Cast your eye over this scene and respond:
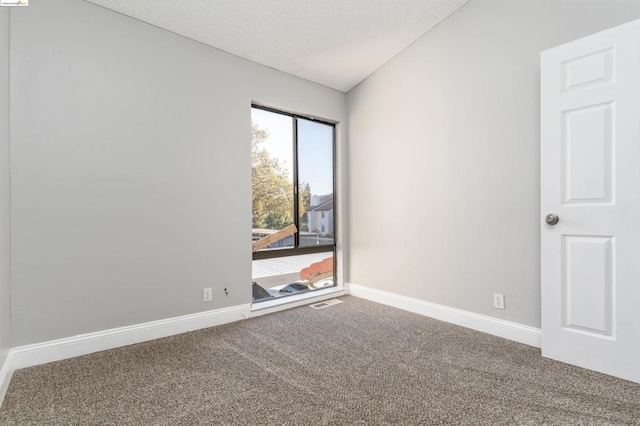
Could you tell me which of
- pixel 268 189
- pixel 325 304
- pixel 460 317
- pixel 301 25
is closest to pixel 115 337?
pixel 268 189

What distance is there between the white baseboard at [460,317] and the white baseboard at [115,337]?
4.92 ft

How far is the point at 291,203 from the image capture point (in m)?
3.51

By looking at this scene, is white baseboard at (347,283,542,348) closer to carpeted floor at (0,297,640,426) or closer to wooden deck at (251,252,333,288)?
carpeted floor at (0,297,640,426)

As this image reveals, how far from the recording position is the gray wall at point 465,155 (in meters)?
2.33

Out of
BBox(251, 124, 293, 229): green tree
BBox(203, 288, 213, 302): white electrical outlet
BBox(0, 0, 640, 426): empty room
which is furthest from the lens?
BBox(251, 124, 293, 229): green tree

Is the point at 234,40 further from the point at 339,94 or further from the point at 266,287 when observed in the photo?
the point at 266,287

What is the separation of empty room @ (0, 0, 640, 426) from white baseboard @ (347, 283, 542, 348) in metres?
0.02

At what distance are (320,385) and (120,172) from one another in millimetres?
2081

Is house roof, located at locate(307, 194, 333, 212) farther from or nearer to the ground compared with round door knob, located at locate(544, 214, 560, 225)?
farther from the ground

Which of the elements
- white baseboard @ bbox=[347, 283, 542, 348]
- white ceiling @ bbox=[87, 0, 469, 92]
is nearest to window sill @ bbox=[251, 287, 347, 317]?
white baseboard @ bbox=[347, 283, 542, 348]

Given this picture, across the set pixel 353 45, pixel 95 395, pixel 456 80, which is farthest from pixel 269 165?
pixel 95 395

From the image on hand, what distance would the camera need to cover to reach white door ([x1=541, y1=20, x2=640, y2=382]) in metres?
1.81

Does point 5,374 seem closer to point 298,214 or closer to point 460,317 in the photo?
point 298,214

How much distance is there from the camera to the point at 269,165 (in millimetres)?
3332
